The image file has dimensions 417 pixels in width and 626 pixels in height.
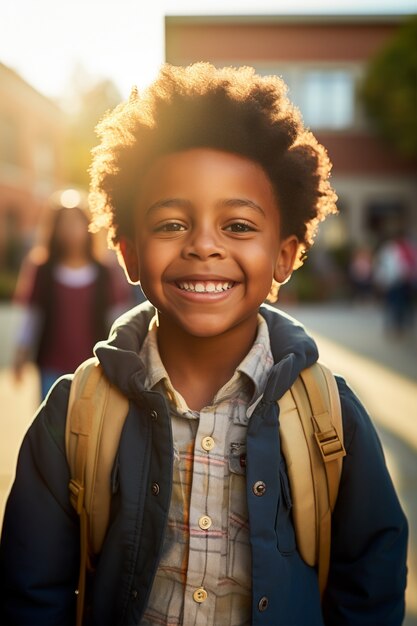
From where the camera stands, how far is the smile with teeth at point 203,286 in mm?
1556

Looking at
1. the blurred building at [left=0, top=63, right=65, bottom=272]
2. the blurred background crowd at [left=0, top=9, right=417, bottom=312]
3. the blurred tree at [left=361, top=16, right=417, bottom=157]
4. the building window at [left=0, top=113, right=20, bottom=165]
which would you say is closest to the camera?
the blurred background crowd at [left=0, top=9, right=417, bottom=312]

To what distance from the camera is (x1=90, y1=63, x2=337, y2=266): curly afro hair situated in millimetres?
1561

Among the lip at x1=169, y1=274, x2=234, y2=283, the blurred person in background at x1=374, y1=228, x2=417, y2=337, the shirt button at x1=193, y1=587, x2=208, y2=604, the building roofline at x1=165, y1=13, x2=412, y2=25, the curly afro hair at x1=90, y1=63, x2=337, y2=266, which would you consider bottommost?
the shirt button at x1=193, y1=587, x2=208, y2=604

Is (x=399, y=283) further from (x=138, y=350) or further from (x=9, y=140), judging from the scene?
(x=9, y=140)

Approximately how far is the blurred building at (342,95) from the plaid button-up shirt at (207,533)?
21349 mm

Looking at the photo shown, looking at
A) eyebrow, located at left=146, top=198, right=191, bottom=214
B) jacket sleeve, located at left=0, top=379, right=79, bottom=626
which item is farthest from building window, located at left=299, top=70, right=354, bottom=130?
jacket sleeve, located at left=0, top=379, right=79, bottom=626

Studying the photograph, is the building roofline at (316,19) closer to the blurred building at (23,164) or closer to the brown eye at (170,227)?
the blurred building at (23,164)

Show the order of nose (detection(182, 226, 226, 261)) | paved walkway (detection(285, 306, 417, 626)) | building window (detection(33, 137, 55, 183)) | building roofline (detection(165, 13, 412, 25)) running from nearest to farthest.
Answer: nose (detection(182, 226, 226, 261)) < paved walkway (detection(285, 306, 417, 626)) < building roofline (detection(165, 13, 412, 25)) < building window (detection(33, 137, 55, 183))

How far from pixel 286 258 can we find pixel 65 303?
8.81ft

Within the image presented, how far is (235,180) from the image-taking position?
1539mm

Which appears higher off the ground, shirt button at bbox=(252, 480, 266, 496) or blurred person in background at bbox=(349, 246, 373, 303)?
blurred person in background at bbox=(349, 246, 373, 303)

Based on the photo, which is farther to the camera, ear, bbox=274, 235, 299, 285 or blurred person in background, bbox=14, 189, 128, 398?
blurred person in background, bbox=14, 189, 128, 398

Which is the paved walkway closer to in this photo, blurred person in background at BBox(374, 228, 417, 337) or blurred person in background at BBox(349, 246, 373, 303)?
blurred person in background at BBox(374, 228, 417, 337)

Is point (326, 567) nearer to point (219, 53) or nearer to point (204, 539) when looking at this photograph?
point (204, 539)
